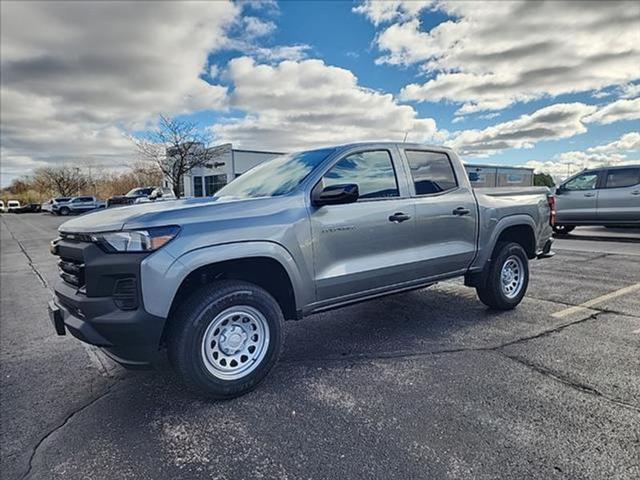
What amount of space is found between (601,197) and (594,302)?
8.36 metres

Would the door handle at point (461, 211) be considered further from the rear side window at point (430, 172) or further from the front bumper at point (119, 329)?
the front bumper at point (119, 329)

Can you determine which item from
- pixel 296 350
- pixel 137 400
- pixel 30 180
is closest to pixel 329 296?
pixel 296 350

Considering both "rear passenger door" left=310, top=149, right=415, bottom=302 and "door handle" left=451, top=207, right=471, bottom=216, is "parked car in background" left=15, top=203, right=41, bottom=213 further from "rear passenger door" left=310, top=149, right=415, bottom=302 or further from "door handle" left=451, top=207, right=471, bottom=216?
"door handle" left=451, top=207, right=471, bottom=216

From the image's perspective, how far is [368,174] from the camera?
392 centimetres

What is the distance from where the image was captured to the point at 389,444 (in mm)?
2502

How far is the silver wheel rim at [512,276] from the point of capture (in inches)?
201

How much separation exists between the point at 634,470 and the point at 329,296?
7.28 ft

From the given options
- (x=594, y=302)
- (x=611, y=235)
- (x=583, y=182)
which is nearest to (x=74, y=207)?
(x=583, y=182)

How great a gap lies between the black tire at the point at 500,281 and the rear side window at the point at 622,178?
8.99 metres

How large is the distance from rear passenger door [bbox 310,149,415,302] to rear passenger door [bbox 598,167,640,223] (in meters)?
10.7

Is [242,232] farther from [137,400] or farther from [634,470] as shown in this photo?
[634,470]

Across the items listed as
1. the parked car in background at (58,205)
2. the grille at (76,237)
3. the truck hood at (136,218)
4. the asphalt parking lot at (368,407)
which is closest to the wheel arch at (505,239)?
the asphalt parking lot at (368,407)

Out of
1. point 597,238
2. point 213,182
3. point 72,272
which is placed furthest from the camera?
point 213,182

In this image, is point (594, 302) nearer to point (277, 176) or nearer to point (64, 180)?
point (277, 176)
